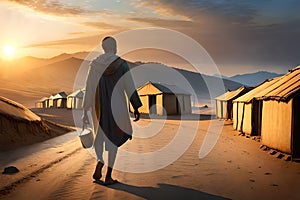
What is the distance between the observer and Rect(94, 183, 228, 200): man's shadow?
4805 millimetres

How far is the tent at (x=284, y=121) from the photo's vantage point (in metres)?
8.15

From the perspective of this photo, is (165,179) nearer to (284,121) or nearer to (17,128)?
(284,121)

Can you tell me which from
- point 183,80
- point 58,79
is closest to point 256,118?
point 58,79

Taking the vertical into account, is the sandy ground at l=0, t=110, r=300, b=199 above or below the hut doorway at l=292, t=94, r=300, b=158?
below

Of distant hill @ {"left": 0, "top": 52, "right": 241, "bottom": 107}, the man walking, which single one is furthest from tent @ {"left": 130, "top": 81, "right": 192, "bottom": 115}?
distant hill @ {"left": 0, "top": 52, "right": 241, "bottom": 107}

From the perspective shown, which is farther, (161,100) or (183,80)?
(183,80)

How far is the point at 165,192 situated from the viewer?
504cm

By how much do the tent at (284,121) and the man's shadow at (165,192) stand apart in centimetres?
410

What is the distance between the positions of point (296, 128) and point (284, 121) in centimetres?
53

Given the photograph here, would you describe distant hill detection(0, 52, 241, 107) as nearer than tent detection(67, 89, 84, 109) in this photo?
No

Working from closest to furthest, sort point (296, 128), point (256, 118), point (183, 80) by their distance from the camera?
point (296, 128)
point (256, 118)
point (183, 80)

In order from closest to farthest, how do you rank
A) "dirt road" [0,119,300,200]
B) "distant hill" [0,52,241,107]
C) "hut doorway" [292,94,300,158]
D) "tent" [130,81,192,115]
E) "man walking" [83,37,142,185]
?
"dirt road" [0,119,300,200], "man walking" [83,37,142,185], "hut doorway" [292,94,300,158], "tent" [130,81,192,115], "distant hill" [0,52,241,107]

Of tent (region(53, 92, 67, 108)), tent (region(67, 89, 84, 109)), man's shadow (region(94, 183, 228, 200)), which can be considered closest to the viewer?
man's shadow (region(94, 183, 228, 200))

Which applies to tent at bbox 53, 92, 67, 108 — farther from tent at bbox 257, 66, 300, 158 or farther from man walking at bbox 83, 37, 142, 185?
man walking at bbox 83, 37, 142, 185
